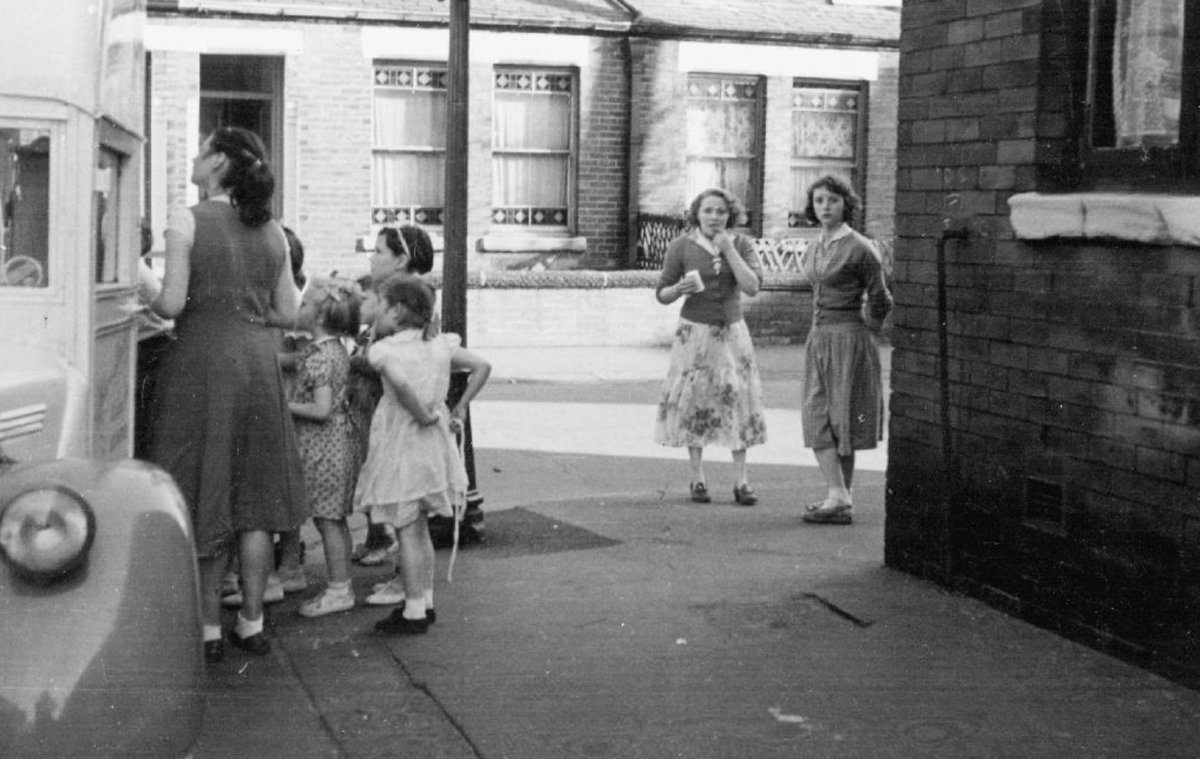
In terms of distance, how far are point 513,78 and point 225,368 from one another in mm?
17571

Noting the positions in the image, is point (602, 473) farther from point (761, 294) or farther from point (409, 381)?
point (761, 294)

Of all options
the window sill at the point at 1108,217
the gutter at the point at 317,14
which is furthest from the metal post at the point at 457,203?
the gutter at the point at 317,14

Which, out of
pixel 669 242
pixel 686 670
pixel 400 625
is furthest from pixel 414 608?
pixel 669 242

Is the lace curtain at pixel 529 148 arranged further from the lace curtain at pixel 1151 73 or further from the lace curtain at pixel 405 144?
the lace curtain at pixel 1151 73

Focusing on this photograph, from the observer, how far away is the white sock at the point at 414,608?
680 centimetres

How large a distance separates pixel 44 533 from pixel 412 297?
3.25 meters

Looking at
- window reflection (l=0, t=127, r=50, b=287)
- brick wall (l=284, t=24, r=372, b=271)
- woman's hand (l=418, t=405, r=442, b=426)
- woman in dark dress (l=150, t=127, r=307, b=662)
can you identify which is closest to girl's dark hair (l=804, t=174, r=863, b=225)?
woman's hand (l=418, t=405, r=442, b=426)

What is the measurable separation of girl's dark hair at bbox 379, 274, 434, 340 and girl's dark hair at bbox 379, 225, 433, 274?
64 cm

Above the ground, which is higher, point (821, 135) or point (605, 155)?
point (821, 135)

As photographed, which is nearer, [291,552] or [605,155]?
[291,552]

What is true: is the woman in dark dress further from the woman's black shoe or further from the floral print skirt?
the floral print skirt

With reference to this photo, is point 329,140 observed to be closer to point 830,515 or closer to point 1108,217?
point 830,515

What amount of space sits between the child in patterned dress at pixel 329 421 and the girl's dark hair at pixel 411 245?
0.41 m

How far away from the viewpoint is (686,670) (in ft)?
20.7
